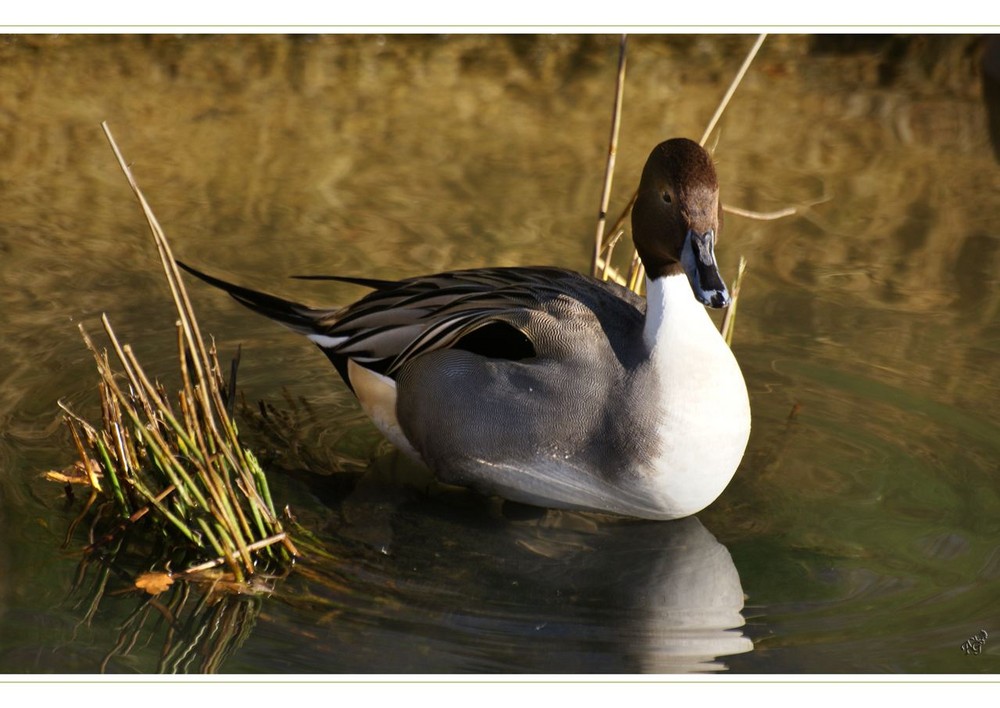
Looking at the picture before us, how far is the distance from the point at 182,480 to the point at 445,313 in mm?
958

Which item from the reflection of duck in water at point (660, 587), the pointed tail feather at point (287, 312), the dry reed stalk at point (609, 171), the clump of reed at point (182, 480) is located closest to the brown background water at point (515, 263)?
the reflection of duck in water at point (660, 587)

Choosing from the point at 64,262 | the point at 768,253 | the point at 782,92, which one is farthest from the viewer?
the point at 782,92

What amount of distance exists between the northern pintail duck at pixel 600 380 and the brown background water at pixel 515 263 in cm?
22

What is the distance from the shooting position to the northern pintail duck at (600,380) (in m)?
3.68

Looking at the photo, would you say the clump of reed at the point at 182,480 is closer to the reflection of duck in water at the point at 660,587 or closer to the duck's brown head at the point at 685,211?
the reflection of duck in water at the point at 660,587

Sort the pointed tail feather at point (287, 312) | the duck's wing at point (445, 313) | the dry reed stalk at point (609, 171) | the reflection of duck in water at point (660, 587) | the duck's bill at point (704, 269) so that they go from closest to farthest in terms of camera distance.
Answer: the reflection of duck in water at point (660, 587) → the duck's bill at point (704, 269) → the duck's wing at point (445, 313) → the dry reed stalk at point (609, 171) → the pointed tail feather at point (287, 312)

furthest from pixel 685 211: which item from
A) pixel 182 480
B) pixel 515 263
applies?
pixel 515 263

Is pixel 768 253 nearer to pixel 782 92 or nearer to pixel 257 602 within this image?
pixel 782 92

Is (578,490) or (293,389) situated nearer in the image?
(578,490)

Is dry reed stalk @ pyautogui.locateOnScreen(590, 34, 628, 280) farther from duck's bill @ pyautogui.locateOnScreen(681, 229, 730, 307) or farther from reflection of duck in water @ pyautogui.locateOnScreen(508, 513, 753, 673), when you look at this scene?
reflection of duck in water @ pyautogui.locateOnScreen(508, 513, 753, 673)

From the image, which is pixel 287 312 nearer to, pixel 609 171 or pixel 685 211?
pixel 609 171

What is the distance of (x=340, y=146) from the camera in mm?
6996

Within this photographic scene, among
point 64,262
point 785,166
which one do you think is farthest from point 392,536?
point 785,166

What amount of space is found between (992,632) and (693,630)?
78 cm
